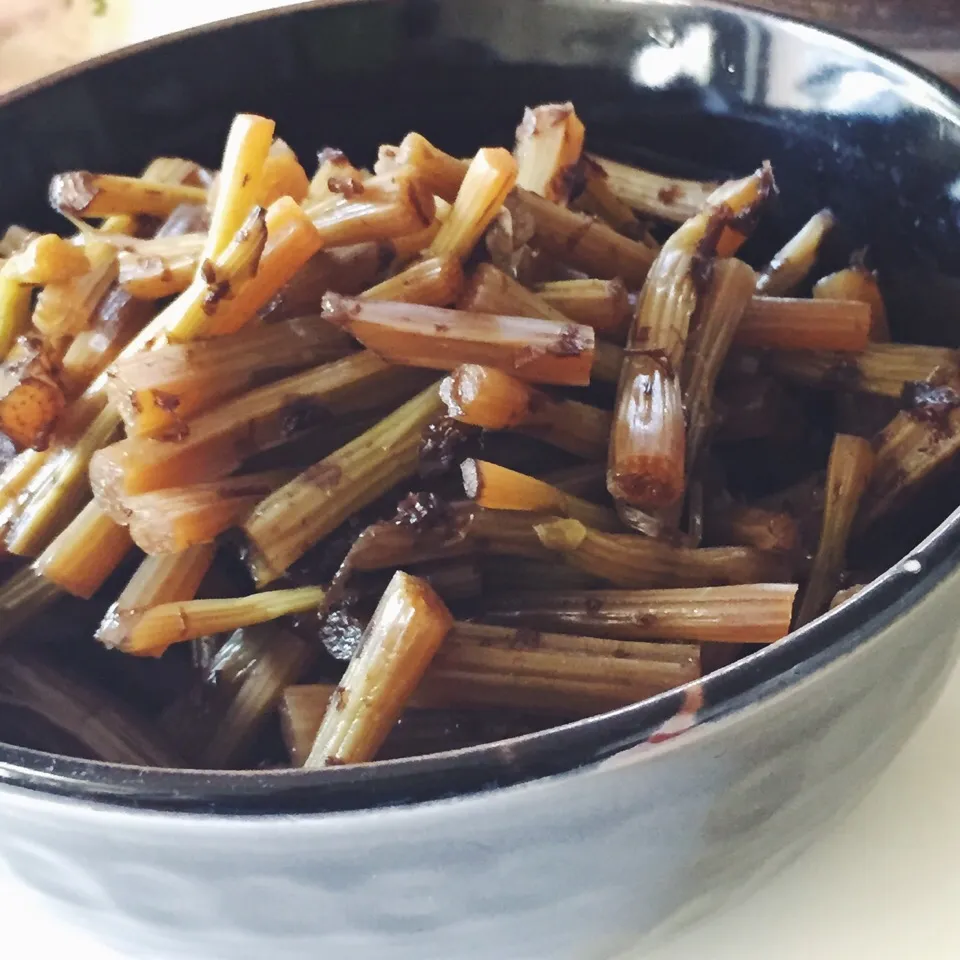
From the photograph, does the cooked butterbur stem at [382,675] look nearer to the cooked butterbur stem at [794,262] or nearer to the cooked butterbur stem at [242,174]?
the cooked butterbur stem at [242,174]

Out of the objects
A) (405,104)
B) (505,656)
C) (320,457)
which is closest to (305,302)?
(320,457)

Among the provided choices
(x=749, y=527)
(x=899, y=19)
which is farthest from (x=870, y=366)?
(x=899, y=19)

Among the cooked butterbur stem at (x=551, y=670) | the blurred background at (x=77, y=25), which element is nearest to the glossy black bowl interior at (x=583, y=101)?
the cooked butterbur stem at (x=551, y=670)

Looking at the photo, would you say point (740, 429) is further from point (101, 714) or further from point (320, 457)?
point (101, 714)

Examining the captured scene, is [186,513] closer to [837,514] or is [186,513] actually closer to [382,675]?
[382,675]

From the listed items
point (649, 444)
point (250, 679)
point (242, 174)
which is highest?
point (242, 174)
